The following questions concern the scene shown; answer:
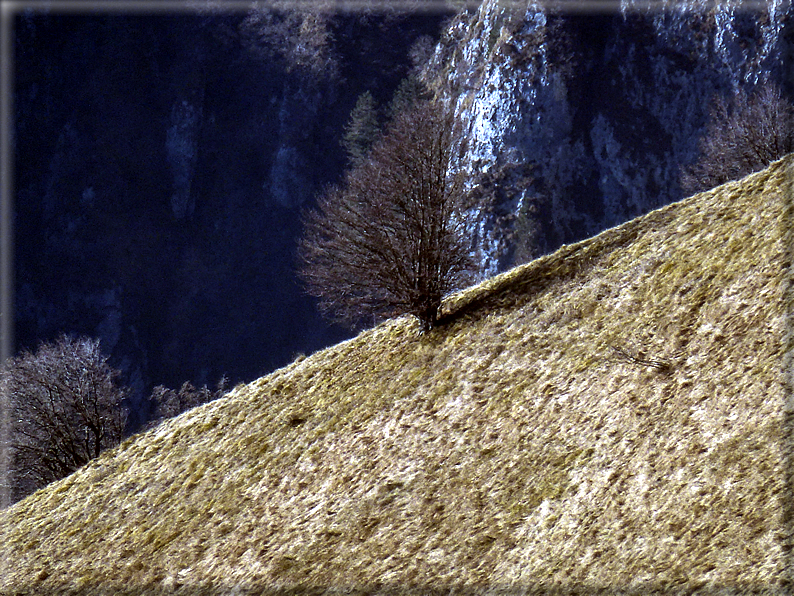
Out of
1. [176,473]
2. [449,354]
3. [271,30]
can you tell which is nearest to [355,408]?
[449,354]

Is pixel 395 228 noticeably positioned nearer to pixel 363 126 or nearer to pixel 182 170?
pixel 363 126

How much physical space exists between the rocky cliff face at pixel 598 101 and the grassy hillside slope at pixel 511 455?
42627mm

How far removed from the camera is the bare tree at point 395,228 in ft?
47.5

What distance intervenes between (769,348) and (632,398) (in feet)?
5.32

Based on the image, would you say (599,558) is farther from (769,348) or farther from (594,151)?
(594,151)

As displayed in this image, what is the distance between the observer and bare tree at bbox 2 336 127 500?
20.0m

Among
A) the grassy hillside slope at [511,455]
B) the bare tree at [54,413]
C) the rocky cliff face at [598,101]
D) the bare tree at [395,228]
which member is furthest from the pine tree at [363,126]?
the grassy hillside slope at [511,455]

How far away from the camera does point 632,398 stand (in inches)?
348

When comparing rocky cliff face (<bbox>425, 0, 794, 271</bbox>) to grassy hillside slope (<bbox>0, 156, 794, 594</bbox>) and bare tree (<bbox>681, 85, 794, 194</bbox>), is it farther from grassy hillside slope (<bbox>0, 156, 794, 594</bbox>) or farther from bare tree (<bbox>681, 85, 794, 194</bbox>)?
grassy hillside slope (<bbox>0, 156, 794, 594</bbox>)

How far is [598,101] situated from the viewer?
6362 centimetres

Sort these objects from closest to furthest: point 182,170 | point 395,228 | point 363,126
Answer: point 395,228
point 363,126
point 182,170

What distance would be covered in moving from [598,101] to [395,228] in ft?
178

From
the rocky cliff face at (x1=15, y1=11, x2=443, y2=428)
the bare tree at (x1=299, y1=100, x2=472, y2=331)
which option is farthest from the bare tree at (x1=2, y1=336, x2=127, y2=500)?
the rocky cliff face at (x1=15, y1=11, x2=443, y2=428)

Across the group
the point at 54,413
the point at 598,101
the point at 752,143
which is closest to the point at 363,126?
the point at 598,101
